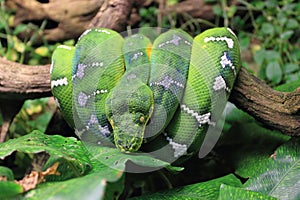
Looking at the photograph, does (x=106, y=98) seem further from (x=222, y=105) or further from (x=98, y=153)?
(x=222, y=105)

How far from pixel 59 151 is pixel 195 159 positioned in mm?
1249

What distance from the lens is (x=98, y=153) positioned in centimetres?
173

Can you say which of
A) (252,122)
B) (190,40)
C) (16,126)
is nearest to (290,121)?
(252,122)

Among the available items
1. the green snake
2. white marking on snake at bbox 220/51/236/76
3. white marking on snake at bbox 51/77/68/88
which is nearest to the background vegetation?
the green snake

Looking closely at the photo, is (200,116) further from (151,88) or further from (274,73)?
(274,73)

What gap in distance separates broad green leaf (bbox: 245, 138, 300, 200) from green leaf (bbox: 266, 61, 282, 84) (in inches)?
42.3

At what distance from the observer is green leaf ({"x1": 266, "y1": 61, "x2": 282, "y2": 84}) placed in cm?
307

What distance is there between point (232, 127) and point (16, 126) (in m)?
1.74

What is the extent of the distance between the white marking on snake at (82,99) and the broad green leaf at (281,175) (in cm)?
94

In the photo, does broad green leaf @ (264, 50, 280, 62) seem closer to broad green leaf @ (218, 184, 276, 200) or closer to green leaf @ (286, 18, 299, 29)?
green leaf @ (286, 18, 299, 29)

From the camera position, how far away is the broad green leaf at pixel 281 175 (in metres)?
1.80

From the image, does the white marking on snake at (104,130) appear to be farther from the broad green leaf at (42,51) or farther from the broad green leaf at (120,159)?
the broad green leaf at (42,51)

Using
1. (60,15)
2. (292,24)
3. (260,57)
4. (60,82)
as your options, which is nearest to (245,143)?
(260,57)

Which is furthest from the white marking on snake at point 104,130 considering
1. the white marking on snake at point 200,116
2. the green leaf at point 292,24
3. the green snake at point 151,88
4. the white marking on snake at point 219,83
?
the green leaf at point 292,24
